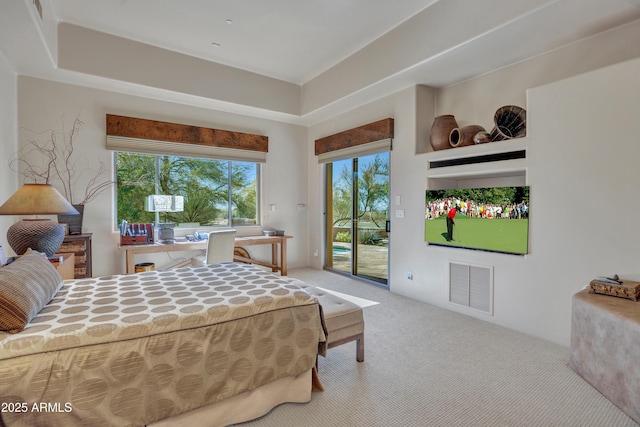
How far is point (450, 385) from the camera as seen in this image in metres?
2.21

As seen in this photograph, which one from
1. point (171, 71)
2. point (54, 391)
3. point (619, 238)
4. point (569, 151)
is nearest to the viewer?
point (54, 391)

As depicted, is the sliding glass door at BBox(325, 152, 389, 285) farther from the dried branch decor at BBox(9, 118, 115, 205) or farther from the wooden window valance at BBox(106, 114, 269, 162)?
the dried branch decor at BBox(9, 118, 115, 205)

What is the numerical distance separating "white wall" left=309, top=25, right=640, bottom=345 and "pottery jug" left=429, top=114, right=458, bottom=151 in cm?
19

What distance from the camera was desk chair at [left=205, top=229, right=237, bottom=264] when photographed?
4066mm

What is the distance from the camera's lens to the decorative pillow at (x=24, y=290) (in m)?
1.43

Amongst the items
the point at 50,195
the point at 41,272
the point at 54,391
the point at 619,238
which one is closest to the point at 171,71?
the point at 50,195

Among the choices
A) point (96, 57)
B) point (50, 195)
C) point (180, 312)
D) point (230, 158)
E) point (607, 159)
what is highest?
point (96, 57)

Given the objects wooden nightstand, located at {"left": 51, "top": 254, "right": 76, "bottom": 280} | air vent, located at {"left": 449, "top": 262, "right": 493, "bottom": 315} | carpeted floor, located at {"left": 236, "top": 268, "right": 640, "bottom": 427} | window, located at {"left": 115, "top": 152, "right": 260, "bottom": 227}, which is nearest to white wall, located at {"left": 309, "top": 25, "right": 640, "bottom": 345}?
air vent, located at {"left": 449, "top": 262, "right": 493, "bottom": 315}

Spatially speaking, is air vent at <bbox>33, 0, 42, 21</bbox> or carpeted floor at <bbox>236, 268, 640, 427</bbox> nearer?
carpeted floor at <bbox>236, 268, 640, 427</bbox>

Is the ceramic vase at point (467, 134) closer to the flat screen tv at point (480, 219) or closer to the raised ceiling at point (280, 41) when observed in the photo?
the flat screen tv at point (480, 219)

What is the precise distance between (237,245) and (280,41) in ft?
9.75

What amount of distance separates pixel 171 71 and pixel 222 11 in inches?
53.2

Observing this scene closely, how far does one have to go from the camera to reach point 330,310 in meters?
2.37

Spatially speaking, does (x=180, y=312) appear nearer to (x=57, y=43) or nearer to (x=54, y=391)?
(x=54, y=391)
